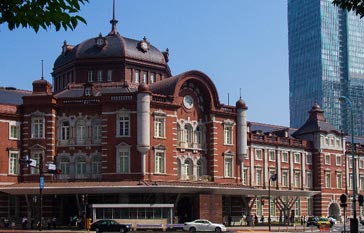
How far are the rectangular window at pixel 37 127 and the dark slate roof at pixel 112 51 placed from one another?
1064cm

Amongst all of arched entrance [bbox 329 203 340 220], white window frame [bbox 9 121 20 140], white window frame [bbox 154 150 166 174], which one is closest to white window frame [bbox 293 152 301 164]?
arched entrance [bbox 329 203 340 220]

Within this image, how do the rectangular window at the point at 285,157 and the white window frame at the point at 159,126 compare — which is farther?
the rectangular window at the point at 285,157

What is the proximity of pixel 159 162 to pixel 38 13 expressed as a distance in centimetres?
5884

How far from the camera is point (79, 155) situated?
67.8 m

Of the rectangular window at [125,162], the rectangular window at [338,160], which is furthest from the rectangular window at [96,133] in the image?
the rectangular window at [338,160]

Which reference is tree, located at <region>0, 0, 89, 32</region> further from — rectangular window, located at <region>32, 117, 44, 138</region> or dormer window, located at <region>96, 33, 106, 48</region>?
dormer window, located at <region>96, 33, 106, 48</region>

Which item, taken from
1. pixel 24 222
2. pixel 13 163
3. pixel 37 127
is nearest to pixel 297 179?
pixel 37 127

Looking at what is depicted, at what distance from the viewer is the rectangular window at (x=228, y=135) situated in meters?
73.9

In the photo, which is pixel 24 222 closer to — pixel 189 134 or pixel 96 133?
pixel 96 133

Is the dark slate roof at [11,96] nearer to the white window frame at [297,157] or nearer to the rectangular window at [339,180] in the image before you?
the white window frame at [297,157]

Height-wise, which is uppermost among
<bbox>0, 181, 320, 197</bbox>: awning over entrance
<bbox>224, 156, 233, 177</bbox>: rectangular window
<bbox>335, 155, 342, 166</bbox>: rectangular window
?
<bbox>335, 155, 342, 166</bbox>: rectangular window

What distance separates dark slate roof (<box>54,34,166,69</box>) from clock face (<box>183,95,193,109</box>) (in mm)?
7879

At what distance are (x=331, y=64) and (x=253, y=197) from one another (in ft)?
378

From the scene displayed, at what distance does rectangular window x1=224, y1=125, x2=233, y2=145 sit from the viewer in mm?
73875
